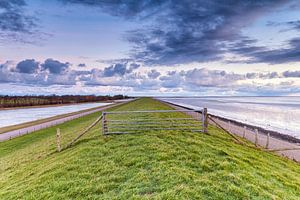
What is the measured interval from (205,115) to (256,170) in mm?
6030

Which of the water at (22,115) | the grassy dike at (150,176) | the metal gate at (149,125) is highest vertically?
the metal gate at (149,125)

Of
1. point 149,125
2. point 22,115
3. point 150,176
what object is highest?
point 149,125

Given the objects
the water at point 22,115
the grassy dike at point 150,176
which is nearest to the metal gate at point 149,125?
the grassy dike at point 150,176

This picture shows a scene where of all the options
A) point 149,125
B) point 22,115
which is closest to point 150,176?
point 149,125

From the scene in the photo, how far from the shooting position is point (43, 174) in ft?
31.9

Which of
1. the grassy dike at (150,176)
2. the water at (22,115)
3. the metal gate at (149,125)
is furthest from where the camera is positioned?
the water at (22,115)

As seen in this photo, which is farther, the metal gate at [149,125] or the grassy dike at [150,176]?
the metal gate at [149,125]

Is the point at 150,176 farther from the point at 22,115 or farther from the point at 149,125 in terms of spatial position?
the point at 22,115

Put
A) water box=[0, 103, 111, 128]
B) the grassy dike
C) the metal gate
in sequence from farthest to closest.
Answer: water box=[0, 103, 111, 128], the metal gate, the grassy dike

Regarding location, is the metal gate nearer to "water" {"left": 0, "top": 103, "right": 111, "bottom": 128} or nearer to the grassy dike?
the grassy dike

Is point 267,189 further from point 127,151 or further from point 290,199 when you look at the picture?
point 127,151

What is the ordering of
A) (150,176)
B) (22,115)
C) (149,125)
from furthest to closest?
(22,115) < (149,125) < (150,176)

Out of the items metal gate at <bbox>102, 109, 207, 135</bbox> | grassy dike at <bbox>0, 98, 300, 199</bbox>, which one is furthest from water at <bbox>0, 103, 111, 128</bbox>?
grassy dike at <bbox>0, 98, 300, 199</bbox>

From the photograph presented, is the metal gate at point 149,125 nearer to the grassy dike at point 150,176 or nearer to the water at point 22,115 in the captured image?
the grassy dike at point 150,176
